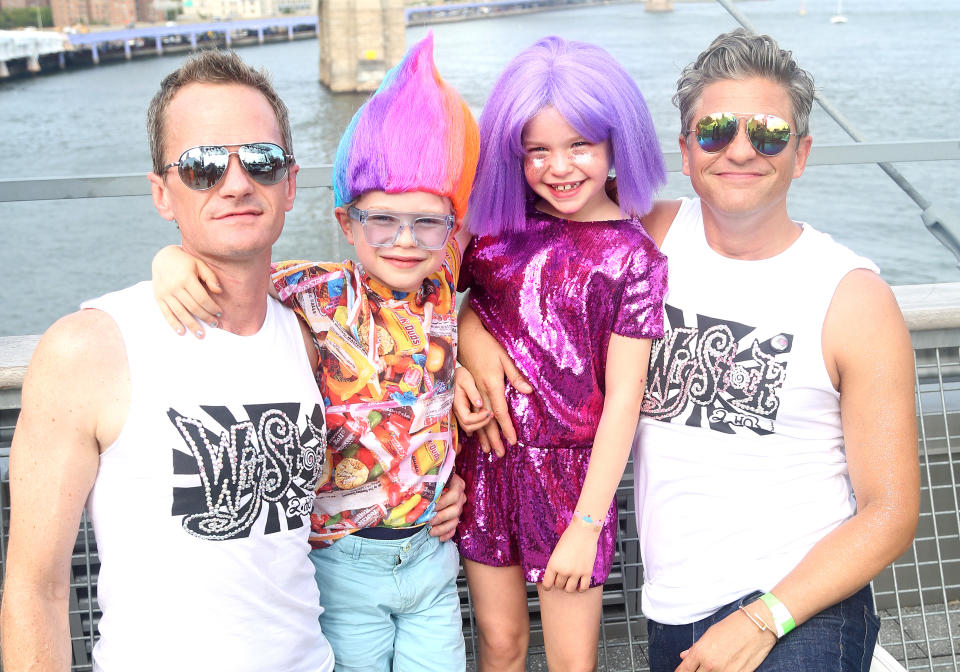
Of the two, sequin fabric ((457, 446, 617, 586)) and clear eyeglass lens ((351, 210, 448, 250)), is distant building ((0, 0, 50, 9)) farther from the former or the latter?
sequin fabric ((457, 446, 617, 586))

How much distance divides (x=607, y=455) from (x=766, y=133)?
0.81 m

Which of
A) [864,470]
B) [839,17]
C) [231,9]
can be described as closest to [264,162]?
[864,470]

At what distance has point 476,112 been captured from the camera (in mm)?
38625

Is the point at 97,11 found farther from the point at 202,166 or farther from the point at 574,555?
the point at 574,555

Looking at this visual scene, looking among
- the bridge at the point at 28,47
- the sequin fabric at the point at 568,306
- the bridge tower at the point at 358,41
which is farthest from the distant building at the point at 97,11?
the sequin fabric at the point at 568,306

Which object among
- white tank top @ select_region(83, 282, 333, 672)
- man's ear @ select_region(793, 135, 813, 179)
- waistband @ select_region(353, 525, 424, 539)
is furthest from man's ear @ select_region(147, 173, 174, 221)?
man's ear @ select_region(793, 135, 813, 179)

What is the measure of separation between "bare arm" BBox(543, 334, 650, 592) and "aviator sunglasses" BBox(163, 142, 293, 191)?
34.2 inches

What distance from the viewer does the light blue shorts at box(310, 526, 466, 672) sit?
2041 mm

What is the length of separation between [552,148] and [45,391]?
3.81ft

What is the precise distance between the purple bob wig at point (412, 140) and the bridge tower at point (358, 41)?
5529 cm

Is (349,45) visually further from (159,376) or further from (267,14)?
(159,376)

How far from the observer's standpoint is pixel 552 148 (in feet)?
6.70

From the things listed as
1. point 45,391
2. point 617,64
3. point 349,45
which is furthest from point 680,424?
point 349,45

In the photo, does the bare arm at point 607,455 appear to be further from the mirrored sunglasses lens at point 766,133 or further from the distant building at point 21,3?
the distant building at point 21,3
